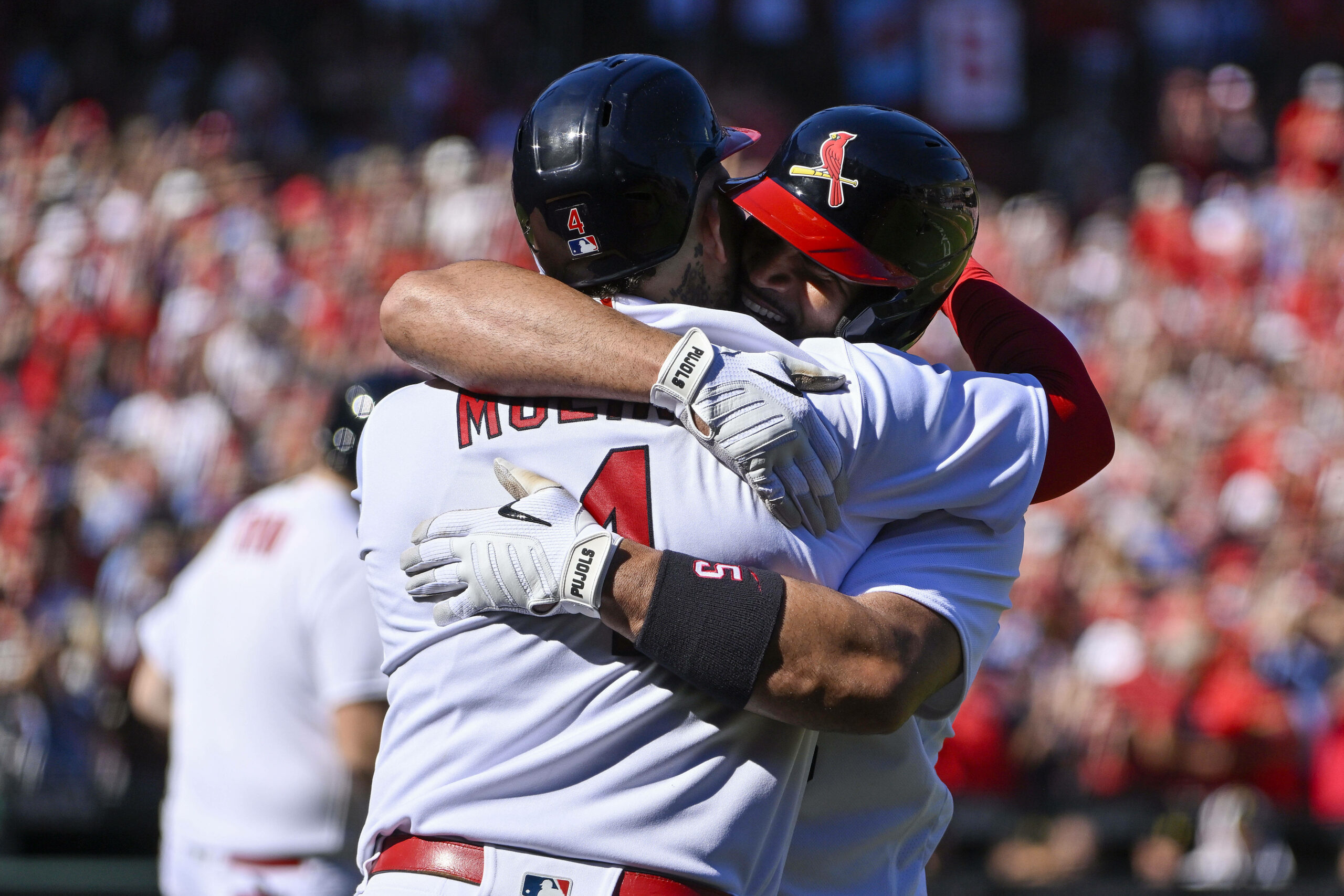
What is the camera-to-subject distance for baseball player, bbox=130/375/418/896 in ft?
12.2

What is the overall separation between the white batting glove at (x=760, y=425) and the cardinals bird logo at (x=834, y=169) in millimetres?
362

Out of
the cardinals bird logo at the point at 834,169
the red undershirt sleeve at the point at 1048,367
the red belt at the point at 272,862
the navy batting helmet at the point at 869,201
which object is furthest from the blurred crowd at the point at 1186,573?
the cardinals bird logo at the point at 834,169

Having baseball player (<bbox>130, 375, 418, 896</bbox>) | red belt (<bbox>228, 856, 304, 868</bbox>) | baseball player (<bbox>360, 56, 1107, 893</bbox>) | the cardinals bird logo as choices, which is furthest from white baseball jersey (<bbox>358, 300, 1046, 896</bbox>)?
red belt (<bbox>228, 856, 304, 868</bbox>)

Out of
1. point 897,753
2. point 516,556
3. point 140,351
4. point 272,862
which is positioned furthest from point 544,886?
point 140,351

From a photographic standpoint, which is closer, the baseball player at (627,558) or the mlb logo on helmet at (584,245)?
the baseball player at (627,558)

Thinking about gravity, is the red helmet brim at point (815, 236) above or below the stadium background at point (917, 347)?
above

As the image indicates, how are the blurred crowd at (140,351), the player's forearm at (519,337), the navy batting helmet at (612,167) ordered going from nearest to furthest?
the player's forearm at (519,337)
the navy batting helmet at (612,167)
the blurred crowd at (140,351)

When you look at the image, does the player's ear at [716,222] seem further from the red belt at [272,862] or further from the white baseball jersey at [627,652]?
the red belt at [272,862]

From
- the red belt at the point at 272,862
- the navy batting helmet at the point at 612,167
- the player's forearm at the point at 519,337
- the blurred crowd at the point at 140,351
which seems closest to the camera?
the player's forearm at the point at 519,337

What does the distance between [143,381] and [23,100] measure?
15.4ft

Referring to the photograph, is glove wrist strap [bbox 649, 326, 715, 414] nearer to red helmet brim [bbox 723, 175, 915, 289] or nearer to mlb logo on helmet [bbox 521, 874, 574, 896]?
red helmet brim [bbox 723, 175, 915, 289]

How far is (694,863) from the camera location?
170 cm

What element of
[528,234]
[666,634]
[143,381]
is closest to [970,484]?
[666,634]

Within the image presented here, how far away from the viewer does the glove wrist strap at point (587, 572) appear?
5.47ft
